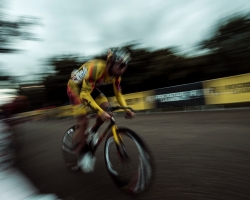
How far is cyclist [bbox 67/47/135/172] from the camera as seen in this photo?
2939 millimetres

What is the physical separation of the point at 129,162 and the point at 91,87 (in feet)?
3.79

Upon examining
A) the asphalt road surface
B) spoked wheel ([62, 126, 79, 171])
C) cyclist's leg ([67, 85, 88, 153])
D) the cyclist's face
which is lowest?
the asphalt road surface

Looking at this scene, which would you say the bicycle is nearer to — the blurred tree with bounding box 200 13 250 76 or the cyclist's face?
the cyclist's face

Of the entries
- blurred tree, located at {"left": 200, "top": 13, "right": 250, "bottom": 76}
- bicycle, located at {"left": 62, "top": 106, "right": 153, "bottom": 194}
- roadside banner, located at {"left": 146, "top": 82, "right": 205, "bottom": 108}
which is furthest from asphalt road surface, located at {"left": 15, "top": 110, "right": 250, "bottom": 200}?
blurred tree, located at {"left": 200, "top": 13, "right": 250, "bottom": 76}

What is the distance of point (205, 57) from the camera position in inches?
728

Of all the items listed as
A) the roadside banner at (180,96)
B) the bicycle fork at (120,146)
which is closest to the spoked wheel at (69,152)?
the bicycle fork at (120,146)

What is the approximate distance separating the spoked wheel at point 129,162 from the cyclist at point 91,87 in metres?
0.39

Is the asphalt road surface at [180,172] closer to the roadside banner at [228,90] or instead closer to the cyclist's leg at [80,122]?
the cyclist's leg at [80,122]

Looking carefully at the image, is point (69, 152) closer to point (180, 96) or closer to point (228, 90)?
point (228, 90)

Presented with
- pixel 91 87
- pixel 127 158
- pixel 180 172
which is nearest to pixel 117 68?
pixel 91 87

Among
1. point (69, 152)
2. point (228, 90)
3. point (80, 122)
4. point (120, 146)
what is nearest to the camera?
point (120, 146)

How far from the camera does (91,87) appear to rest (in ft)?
10.1

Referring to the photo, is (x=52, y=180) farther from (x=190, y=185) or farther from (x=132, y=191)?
(x=190, y=185)

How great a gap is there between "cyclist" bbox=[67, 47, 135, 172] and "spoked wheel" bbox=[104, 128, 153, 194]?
1.29ft
